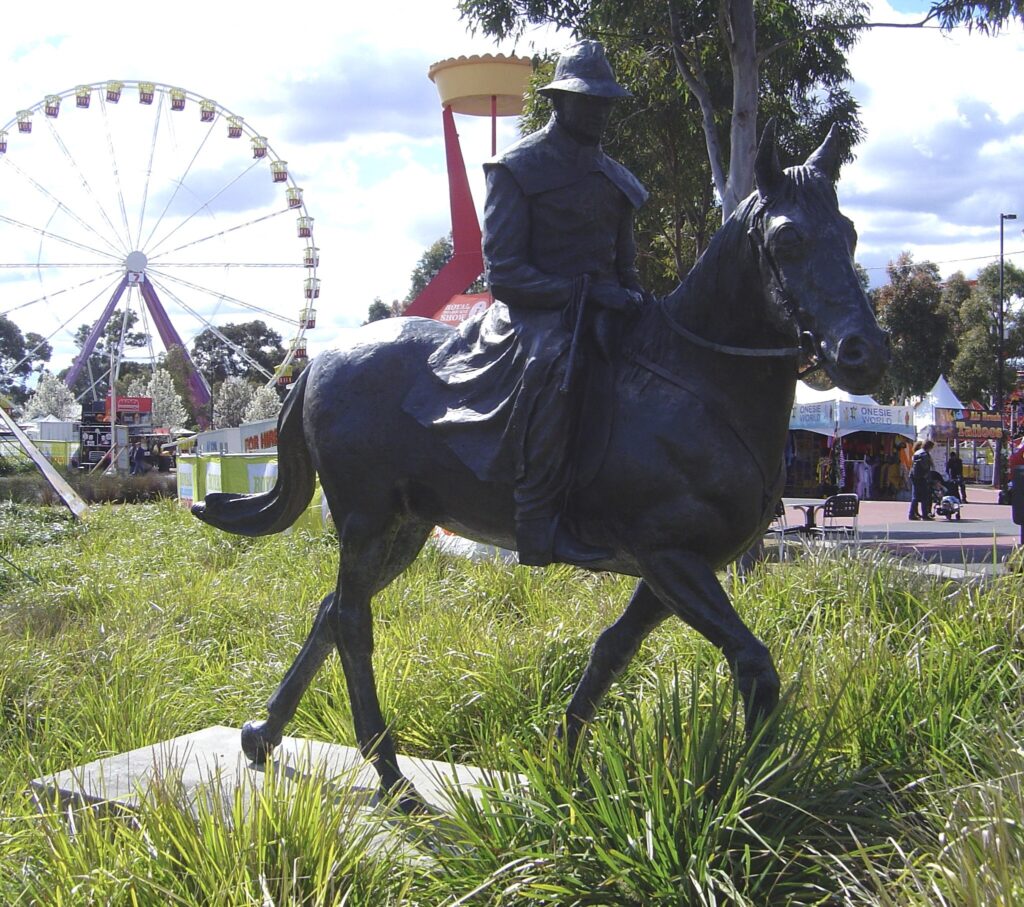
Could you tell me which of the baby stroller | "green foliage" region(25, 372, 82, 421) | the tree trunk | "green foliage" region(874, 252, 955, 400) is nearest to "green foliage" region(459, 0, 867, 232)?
the tree trunk

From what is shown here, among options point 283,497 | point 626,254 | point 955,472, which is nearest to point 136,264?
point 955,472

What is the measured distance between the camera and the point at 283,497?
16.4 ft

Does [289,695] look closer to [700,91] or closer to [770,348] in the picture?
[770,348]

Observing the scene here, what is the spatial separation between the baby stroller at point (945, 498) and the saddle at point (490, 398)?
1842cm

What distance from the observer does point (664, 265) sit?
19.5 metres

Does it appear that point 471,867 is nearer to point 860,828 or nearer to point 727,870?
point 727,870

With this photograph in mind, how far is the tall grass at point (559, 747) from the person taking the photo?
10.1 ft

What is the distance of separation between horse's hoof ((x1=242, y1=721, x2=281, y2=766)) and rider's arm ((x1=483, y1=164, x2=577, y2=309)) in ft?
7.26

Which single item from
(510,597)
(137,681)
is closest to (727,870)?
(137,681)

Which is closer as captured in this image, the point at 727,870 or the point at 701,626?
the point at 727,870

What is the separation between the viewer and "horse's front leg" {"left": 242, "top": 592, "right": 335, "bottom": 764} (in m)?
4.72

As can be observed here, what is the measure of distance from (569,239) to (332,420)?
4.06ft

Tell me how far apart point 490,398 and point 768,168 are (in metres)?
1.32

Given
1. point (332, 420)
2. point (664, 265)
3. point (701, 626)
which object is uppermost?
point (664, 265)
